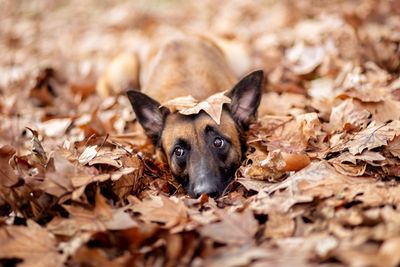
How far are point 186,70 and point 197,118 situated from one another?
4.40ft

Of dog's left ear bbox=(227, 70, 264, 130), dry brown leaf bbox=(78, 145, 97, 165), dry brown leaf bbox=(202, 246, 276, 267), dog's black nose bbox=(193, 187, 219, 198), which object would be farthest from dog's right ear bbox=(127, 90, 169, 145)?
dry brown leaf bbox=(202, 246, 276, 267)

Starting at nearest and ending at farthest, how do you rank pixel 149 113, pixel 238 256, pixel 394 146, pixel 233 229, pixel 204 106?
1. pixel 238 256
2. pixel 233 229
3. pixel 394 146
4. pixel 204 106
5. pixel 149 113

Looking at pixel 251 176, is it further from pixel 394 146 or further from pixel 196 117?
pixel 394 146

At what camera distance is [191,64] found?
543 centimetres

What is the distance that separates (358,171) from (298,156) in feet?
1.32

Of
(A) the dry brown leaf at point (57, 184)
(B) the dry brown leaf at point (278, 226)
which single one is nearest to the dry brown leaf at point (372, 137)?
(B) the dry brown leaf at point (278, 226)

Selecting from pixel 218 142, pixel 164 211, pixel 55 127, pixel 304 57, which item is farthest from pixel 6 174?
pixel 304 57

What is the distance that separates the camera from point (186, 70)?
17.5ft

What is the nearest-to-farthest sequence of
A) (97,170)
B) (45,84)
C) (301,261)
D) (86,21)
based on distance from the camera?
(301,261) < (97,170) < (45,84) < (86,21)

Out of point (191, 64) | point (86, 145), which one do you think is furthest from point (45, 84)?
point (86, 145)

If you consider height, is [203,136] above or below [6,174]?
below

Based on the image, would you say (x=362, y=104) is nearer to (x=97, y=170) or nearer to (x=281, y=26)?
(x=97, y=170)

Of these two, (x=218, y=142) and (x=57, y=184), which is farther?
(x=218, y=142)

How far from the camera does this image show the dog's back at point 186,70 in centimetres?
500
